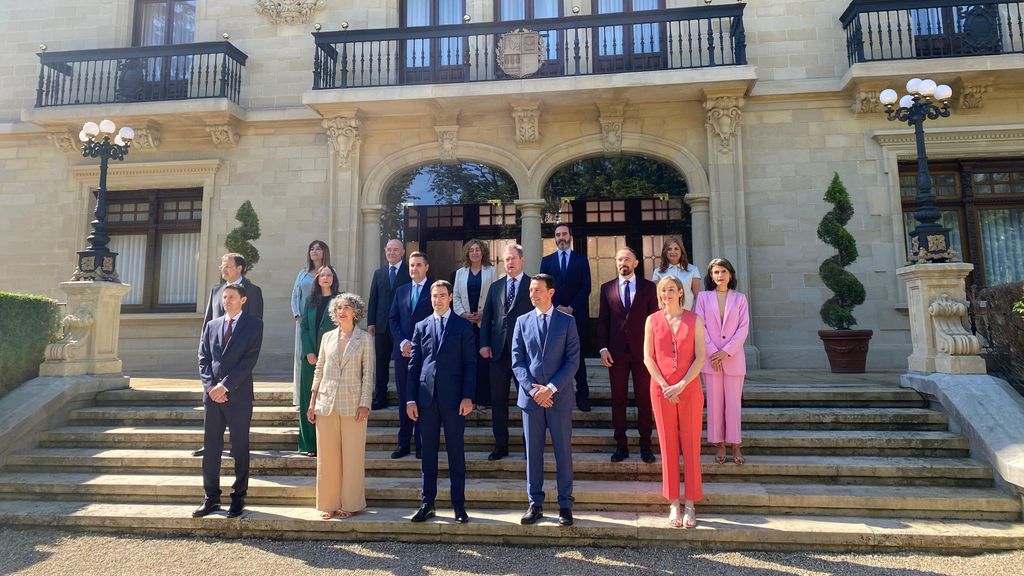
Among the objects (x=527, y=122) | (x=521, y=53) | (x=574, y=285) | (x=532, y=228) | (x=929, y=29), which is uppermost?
(x=929, y=29)

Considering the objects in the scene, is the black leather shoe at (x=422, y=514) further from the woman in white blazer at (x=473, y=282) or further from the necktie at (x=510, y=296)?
the necktie at (x=510, y=296)

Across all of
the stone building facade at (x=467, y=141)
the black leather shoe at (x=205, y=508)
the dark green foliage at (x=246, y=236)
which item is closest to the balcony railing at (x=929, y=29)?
the stone building facade at (x=467, y=141)

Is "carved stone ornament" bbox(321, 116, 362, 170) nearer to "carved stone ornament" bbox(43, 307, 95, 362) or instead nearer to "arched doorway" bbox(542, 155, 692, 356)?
"arched doorway" bbox(542, 155, 692, 356)

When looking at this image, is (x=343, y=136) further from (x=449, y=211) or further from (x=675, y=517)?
(x=675, y=517)

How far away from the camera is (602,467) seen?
482 centimetres

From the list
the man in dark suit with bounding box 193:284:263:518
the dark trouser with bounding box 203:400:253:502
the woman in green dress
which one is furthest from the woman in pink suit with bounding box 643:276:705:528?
the dark trouser with bounding box 203:400:253:502

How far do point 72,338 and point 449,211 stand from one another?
237 inches

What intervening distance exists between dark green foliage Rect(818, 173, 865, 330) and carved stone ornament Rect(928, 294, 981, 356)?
2281mm

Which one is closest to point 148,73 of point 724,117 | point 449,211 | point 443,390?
point 449,211

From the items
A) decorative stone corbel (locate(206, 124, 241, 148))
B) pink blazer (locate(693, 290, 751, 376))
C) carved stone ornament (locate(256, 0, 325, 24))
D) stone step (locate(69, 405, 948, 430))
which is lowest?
stone step (locate(69, 405, 948, 430))

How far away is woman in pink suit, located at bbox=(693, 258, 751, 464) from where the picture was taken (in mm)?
4719

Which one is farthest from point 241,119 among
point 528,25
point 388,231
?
point 528,25

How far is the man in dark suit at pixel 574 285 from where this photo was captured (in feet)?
18.3

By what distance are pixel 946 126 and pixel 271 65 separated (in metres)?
11.7
